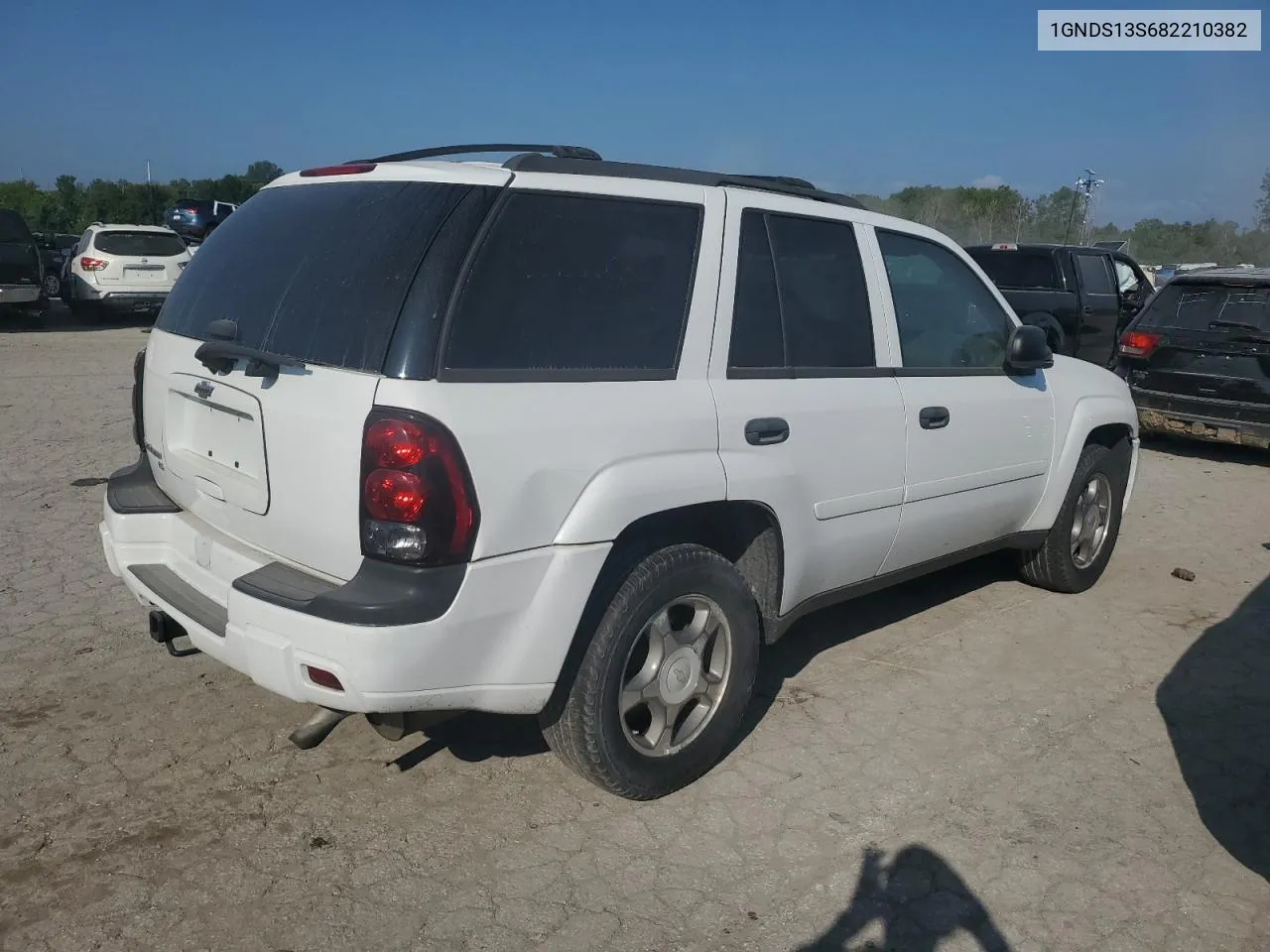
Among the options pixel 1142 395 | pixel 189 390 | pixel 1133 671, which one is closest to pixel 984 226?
pixel 1142 395

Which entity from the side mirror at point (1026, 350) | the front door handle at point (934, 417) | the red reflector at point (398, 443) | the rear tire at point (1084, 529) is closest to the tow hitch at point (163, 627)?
the red reflector at point (398, 443)

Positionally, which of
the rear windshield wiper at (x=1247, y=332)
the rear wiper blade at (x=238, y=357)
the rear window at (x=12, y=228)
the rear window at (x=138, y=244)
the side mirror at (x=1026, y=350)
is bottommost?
the rear windshield wiper at (x=1247, y=332)

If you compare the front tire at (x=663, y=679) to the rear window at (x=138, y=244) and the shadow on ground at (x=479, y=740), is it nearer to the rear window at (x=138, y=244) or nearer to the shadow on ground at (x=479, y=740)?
the shadow on ground at (x=479, y=740)

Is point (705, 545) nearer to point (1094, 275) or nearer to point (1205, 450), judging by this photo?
point (1205, 450)

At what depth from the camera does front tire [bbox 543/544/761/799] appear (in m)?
3.12

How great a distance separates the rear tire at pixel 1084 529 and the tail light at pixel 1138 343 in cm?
421

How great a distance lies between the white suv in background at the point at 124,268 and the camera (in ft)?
56.0

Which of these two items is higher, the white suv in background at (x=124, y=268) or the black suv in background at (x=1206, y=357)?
the white suv in background at (x=124, y=268)

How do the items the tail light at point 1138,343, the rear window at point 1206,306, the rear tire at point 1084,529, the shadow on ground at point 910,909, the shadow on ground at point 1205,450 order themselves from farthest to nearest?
the shadow on ground at point 1205,450 → the tail light at point 1138,343 → the rear window at point 1206,306 → the rear tire at point 1084,529 → the shadow on ground at point 910,909

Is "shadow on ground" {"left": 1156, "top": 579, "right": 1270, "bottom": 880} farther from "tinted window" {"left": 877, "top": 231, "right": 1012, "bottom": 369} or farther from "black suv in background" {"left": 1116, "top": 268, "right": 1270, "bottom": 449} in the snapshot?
"black suv in background" {"left": 1116, "top": 268, "right": 1270, "bottom": 449}

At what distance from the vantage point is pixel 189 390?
332 centimetres

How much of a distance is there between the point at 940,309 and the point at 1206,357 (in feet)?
18.6

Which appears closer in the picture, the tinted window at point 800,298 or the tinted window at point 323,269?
the tinted window at point 323,269

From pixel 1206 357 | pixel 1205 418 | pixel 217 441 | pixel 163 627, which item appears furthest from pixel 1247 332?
pixel 163 627
